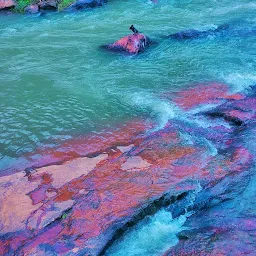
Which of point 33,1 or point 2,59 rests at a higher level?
point 33,1

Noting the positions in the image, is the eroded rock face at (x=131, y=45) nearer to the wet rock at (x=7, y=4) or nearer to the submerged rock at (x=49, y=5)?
the submerged rock at (x=49, y=5)

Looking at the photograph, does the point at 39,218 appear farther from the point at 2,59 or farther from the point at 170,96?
the point at 2,59

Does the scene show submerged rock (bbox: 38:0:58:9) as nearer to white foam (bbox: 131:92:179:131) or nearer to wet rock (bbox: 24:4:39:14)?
wet rock (bbox: 24:4:39:14)

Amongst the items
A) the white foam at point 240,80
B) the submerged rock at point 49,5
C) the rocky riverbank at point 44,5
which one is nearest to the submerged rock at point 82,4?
the rocky riverbank at point 44,5

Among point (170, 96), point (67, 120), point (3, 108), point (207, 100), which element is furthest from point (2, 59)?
point (207, 100)

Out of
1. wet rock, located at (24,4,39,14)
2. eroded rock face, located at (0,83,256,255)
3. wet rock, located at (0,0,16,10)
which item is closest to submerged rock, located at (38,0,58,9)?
wet rock, located at (24,4,39,14)

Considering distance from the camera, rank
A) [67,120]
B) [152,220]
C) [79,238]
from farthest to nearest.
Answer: [67,120] → [152,220] → [79,238]

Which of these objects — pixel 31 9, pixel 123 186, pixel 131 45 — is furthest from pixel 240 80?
pixel 31 9
